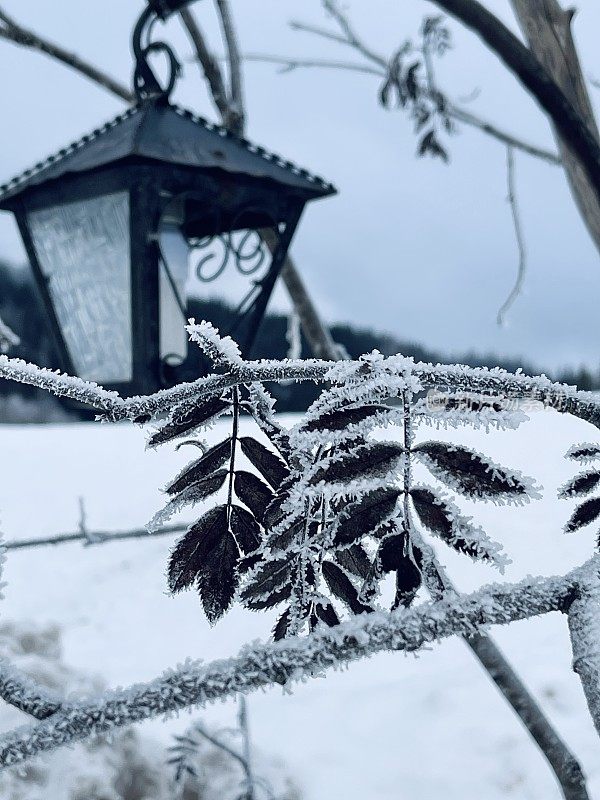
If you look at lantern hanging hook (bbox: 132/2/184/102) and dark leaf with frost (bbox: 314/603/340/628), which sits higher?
lantern hanging hook (bbox: 132/2/184/102)

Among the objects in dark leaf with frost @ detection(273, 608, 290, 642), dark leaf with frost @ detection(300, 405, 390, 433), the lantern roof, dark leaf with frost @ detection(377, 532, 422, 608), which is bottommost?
dark leaf with frost @ detection(273, 608, 290, 642)

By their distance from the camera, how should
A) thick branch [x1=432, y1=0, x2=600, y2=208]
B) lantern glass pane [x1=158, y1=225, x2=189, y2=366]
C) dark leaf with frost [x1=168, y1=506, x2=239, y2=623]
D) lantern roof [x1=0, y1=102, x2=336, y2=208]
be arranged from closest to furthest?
dark leaf with frost [x1=168, y1=506, x2=239, y2=623] → thick branch [x1=432, y1=0, x2=600, y2=208] → lantern roof [x1=0, y1=102, x2=336, y2=208] → lantern glass pane [x1=158, y1=225, x2=189, y2=366]

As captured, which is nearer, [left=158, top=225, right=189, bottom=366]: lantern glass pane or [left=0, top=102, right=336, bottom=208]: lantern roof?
[left=0, top=102, right=336, bottom=208]: lantern roof

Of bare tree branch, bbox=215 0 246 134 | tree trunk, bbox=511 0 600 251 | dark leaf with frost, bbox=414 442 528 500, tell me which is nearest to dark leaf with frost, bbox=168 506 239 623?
dark leaf with frost, bbox=414 442 528 500

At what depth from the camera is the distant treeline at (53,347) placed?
1783mm

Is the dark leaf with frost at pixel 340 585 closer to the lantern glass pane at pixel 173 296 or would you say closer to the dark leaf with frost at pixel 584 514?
the dark leaf with frost at pixel 584 514

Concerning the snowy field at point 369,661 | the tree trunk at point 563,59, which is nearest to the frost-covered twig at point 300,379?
the snowy field at point 369,661

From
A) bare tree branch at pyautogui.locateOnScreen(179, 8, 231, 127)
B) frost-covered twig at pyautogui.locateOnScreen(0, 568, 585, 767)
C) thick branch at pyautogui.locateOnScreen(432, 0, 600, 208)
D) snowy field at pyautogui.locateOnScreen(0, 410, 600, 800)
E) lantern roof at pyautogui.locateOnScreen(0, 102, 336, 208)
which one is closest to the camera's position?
frost-covered twig at pyautogui.locateOnScreen(0, 568, 585, 767)

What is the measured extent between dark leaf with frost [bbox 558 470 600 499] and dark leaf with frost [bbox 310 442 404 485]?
122 millimetres

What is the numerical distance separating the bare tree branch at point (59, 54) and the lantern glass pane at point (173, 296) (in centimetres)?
84

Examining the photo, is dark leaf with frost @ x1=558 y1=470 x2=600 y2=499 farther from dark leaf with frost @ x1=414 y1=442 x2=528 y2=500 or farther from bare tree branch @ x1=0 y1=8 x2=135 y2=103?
bare tree branch @ x1=0 y1=8 x2=135 y2=103

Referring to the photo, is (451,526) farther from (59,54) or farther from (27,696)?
(59,54)

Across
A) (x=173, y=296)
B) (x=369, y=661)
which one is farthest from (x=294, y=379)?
(x=369, y=661)

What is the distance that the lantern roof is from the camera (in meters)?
1.55
